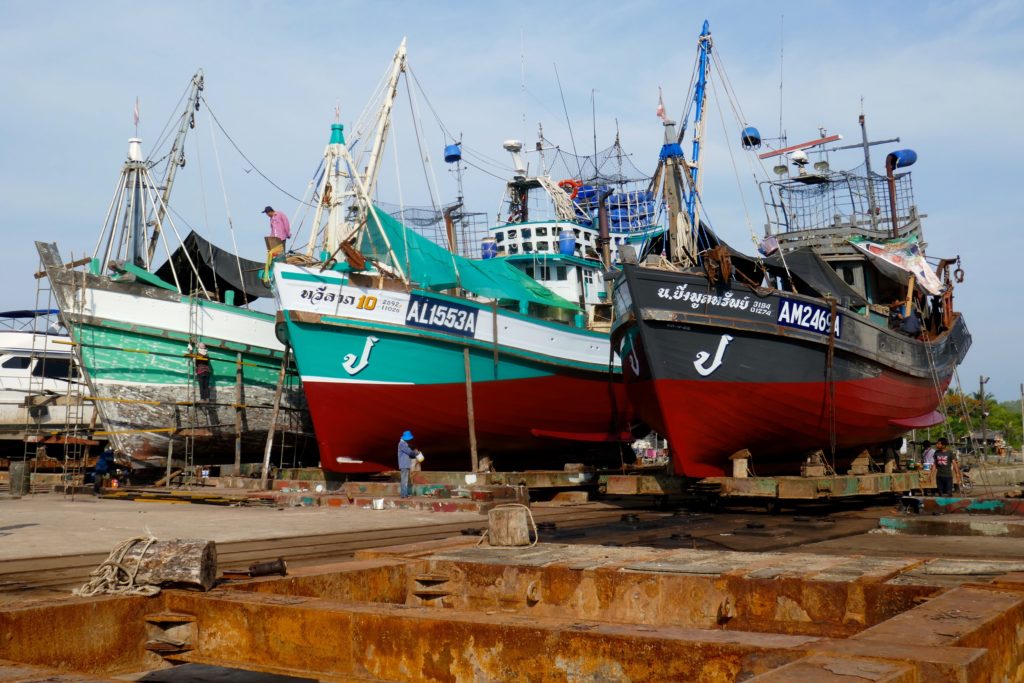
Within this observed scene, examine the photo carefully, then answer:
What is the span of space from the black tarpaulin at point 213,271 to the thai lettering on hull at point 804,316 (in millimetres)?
15560

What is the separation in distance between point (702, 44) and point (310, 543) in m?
17.4

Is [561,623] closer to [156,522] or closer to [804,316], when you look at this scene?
[156,522]

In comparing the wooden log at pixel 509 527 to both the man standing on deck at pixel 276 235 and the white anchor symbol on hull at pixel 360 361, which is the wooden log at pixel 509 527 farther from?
the man standing on deck at pixel 276 235

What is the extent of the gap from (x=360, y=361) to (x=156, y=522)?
7.13 metres

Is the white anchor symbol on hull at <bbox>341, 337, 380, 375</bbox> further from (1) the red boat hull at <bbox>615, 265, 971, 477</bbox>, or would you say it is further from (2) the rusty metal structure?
(2) the rusty metal structure

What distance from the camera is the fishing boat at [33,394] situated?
2748 cm

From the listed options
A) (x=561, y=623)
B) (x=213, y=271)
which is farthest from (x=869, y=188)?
(x=561, y=623)

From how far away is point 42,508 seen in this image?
14898mm

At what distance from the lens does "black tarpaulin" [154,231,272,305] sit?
25375 millimetres

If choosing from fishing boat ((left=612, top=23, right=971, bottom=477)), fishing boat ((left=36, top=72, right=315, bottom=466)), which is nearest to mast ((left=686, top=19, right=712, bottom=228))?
fishing boat ((left=612, top=23, right=971, bottom=477))

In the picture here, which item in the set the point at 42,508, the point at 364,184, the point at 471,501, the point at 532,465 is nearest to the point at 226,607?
the point at 471,501

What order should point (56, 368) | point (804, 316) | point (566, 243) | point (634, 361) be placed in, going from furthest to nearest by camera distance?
point (56, 368), point (566, 243), point (634, 361), point (804, 316)

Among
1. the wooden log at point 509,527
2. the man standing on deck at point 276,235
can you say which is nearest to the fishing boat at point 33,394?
the man standing on deck at point 276,235

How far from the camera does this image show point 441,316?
19.8 metres
